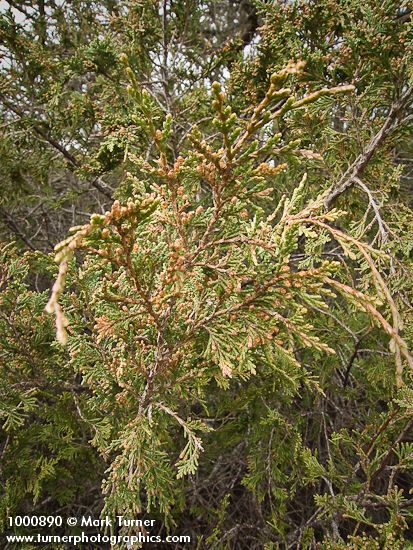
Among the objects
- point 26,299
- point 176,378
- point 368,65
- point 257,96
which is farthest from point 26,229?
point 368,65

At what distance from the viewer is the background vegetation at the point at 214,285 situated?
1662mm

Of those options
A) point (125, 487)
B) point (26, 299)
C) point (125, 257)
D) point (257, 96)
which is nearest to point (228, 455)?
point (125, 487)

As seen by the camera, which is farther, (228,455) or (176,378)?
(228,455)

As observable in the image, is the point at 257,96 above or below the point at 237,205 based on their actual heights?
above

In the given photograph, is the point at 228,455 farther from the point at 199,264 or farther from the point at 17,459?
the point at 199,264

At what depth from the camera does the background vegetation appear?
1662mm

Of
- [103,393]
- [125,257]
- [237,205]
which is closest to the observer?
[125,257]

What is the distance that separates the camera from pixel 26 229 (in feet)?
17.5

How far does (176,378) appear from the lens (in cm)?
212

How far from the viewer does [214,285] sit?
1.90 m

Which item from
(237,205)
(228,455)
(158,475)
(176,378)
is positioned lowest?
(228,455)

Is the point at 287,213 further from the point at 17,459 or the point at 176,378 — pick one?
the point at 17,459

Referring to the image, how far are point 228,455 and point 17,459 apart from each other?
6.05 feet

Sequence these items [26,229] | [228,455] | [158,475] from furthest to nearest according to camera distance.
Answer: [26,229]
[228,455]
[158,475]
